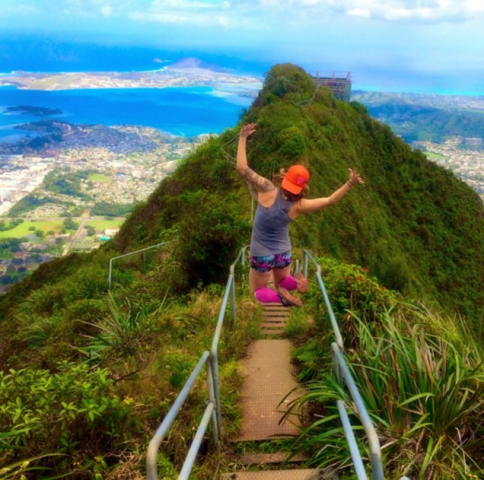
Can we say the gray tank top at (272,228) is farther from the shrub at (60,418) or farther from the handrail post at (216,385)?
the shrub at (60,418)

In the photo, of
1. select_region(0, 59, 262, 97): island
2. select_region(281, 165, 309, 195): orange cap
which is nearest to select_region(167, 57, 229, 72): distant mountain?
select_region(0, 59, 262, 97): island

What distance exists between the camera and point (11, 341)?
8211 millimetres

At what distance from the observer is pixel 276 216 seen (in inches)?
174

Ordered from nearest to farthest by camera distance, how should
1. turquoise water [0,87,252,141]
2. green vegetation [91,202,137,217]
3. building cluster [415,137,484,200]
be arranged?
green vegetation [91,202,137,217]
turquoise water [0,87,252,141]
building cluster [415,137,484,200]

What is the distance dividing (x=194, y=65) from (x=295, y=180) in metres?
143

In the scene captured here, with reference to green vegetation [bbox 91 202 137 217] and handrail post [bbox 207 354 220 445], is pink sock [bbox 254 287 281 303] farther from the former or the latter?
green vegetation [bbox 91 202 137 217]

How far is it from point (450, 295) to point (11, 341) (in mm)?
26395

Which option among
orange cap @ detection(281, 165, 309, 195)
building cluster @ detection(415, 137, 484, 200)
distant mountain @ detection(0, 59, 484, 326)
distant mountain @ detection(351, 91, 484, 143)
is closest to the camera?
orange cap @ detection(281, 165, 309, 195)

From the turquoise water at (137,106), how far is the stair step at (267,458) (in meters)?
64.6

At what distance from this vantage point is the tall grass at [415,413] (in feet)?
8.71

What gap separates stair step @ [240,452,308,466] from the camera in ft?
10.1

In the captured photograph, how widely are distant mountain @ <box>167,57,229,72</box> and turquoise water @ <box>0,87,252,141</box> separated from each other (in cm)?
1819

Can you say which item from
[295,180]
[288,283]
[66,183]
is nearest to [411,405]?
[288,283]

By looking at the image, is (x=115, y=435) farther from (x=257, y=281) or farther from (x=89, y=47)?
(x=89, y=47)
